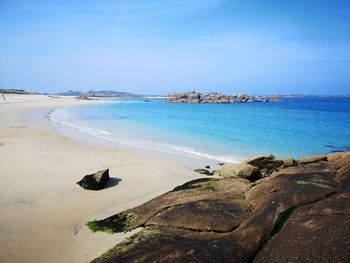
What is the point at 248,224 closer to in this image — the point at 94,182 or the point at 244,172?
the point at 244,172

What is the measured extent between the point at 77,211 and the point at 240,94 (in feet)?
524

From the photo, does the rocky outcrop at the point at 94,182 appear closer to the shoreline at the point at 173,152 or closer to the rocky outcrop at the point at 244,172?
the rocky outcrop at the point at 244,172

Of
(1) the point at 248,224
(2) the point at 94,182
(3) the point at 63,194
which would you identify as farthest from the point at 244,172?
(3) the point at 63,194

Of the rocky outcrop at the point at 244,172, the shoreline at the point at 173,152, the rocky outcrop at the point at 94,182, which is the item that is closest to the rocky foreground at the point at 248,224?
the rocky outcrop at the point at 244,172

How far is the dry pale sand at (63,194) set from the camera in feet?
24.3

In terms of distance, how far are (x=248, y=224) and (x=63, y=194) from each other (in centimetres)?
822

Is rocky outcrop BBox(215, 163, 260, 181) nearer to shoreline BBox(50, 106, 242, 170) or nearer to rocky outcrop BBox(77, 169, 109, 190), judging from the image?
shoreline BBox(50, 106, 242, 170)

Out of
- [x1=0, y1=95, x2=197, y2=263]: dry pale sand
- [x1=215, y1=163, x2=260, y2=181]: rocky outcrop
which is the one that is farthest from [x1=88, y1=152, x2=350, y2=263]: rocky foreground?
[x1=215, y1=163, x2=260, y2=181]: rocky outcrop

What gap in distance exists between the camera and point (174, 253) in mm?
5039

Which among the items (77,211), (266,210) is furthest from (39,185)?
(266,210)

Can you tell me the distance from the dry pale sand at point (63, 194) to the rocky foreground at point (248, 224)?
100 centimetres

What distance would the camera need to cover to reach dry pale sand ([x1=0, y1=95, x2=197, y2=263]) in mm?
7402

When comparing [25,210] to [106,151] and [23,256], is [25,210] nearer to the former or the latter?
[23,256]

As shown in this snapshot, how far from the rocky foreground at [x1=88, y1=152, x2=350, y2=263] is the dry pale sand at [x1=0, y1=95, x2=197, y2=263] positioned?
1.00 metres
